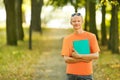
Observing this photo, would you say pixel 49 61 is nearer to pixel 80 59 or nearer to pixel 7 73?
pixel 7 73

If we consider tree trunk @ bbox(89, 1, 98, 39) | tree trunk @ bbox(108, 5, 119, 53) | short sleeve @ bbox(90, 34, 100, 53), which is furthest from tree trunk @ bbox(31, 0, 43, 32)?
short sleeve @ bbox(90, 34, 100, 53)

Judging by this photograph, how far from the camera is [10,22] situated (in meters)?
25.0

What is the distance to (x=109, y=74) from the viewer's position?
13.7 meters

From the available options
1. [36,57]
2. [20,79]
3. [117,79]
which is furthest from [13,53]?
[117,79]

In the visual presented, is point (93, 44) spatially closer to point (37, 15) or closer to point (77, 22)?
point (77, 22)

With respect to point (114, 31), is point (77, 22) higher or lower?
higher

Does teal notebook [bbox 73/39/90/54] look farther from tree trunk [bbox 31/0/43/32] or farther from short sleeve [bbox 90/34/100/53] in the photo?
tree trunk [bbox 31/0/43/32]

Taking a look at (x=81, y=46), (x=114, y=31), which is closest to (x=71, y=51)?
(x=81, y=46)

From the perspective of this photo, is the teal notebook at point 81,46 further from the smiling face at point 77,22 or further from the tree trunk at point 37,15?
the tree trunk at point 37,15

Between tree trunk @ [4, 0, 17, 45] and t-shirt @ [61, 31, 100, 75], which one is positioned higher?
t-shirt @ [61, 31, 100, 75]

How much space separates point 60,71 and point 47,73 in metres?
0.60

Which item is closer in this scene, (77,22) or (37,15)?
(77,22)

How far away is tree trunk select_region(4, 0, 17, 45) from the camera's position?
81.5 ft

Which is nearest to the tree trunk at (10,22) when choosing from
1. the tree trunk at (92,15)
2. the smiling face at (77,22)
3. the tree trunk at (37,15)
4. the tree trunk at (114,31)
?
the tree trunk at (92,15)
